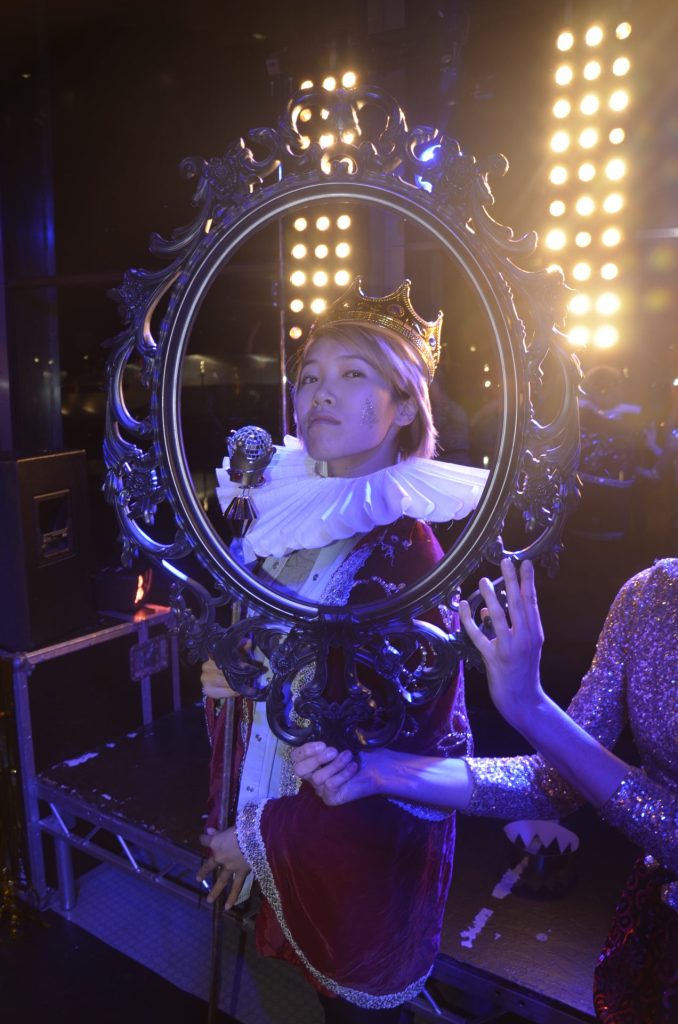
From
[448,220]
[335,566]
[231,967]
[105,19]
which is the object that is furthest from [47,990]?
[105,19]

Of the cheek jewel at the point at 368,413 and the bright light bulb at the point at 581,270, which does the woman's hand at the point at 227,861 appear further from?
the bright light bulb at the point at 581,270

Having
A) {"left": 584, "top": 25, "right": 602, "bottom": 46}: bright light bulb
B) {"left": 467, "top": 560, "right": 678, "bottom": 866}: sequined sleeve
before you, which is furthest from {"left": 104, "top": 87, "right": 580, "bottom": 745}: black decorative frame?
{"left": 584, "top": 25, "right": 602, "bottom": 46}: bright light bulb

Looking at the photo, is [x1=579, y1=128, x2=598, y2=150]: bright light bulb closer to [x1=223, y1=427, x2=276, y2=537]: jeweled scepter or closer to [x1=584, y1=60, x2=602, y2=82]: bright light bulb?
[x1=584, y1=60, x2=602, y2=82]: bright light bulb

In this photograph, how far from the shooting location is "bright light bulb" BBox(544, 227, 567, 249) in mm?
1591

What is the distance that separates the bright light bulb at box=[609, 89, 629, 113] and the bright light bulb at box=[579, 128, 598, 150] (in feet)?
0.19

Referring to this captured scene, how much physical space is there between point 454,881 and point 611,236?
4.42 ft

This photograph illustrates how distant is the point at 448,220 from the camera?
812 mm

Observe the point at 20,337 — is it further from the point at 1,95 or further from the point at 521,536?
the point at 521,536

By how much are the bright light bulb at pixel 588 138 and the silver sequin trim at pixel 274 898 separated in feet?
4.80

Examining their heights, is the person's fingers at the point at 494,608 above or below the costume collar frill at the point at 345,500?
below

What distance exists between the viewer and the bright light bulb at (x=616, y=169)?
5.04ft

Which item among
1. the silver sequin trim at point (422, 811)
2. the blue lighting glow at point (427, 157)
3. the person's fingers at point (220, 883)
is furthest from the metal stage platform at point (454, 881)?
the blue lighting glow at point (427, 157)

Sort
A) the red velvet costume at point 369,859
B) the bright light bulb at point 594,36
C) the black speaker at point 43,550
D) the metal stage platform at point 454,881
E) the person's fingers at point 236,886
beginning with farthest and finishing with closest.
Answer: the black speaker at point 43,550, the bright light bulb at point 594,36, the metal stage platform at point 454,881, the person's fingers at point 236,886, the red velvet costume at point 369,859

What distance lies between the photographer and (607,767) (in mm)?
790
